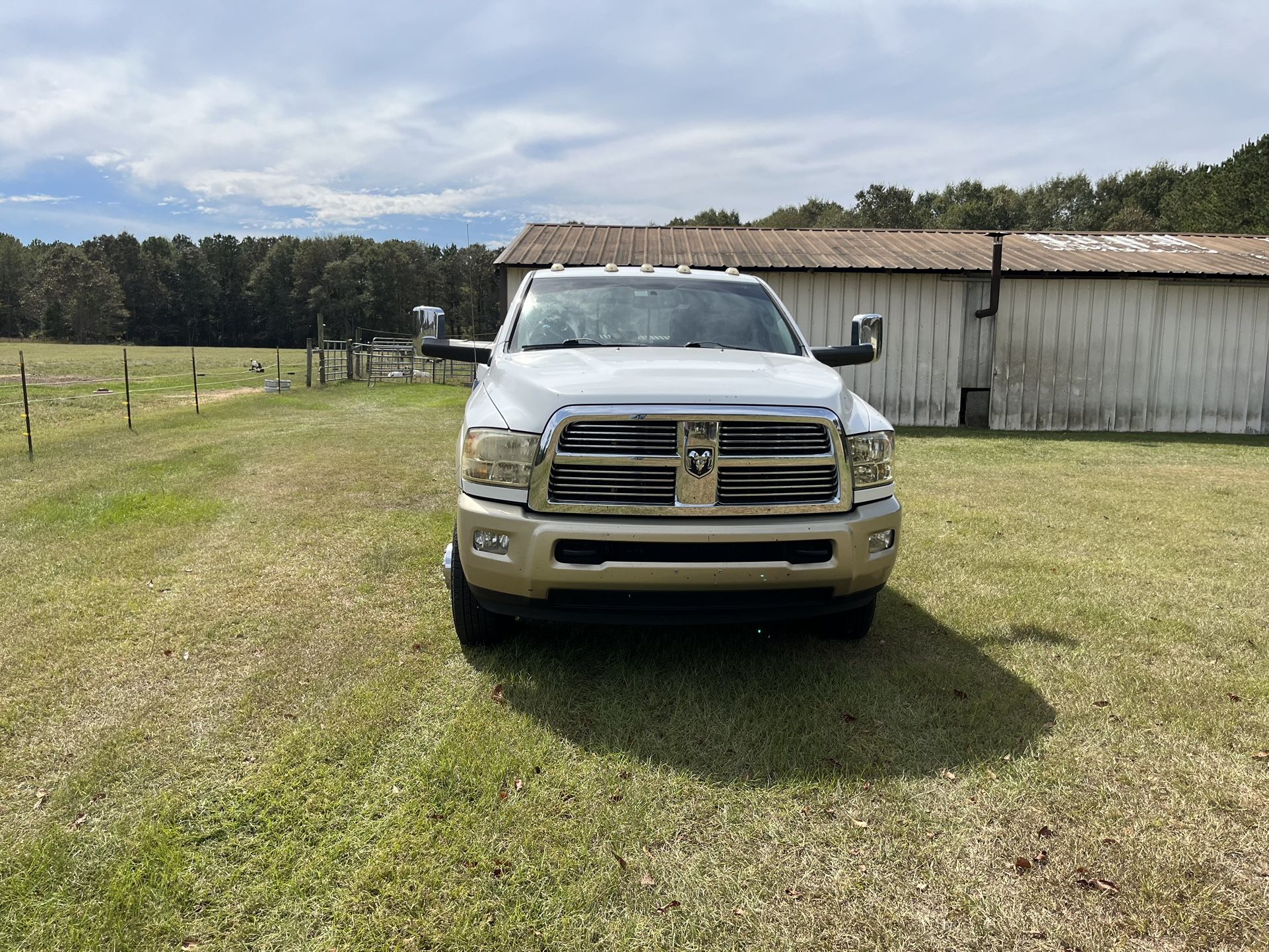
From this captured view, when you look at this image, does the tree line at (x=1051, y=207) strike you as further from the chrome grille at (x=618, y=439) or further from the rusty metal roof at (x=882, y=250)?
the chrome grille at (x=618, y=439)

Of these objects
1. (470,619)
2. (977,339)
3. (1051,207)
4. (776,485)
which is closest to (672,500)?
(776,485)

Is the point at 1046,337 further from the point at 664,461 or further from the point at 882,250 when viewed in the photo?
the point at 664,461

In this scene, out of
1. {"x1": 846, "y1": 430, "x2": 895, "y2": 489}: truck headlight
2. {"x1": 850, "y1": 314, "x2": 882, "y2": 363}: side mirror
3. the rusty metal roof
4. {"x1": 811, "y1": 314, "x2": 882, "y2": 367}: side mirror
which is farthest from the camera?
the rusty metal roof

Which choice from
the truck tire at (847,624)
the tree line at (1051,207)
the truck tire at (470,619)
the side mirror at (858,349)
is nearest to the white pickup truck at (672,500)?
the truck tire at (470,619)

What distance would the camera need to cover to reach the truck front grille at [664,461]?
3.13 meters

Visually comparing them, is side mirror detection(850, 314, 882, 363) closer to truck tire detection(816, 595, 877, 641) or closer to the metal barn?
truck tire detection(816, 595, 877, 641)

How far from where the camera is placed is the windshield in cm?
435

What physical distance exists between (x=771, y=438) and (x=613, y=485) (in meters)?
0.66

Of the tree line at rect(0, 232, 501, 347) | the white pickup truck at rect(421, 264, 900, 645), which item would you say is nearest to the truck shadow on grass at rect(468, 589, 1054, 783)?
the white pickup truck at rect(421, 264, 900, 645)

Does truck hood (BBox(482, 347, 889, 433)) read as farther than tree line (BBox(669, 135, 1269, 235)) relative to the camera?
No

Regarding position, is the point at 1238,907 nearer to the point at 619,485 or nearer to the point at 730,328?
the point at 619,485

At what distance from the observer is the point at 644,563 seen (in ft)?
10.2

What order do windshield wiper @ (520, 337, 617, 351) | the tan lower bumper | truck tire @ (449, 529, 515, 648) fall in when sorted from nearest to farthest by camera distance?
the tan lower bumper < truck tire @ (449, 529, 515, 648) < windshield wiper @ (520, 337, 617, 351)

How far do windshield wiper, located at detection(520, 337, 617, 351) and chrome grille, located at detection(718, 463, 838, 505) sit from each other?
4.34 feet
